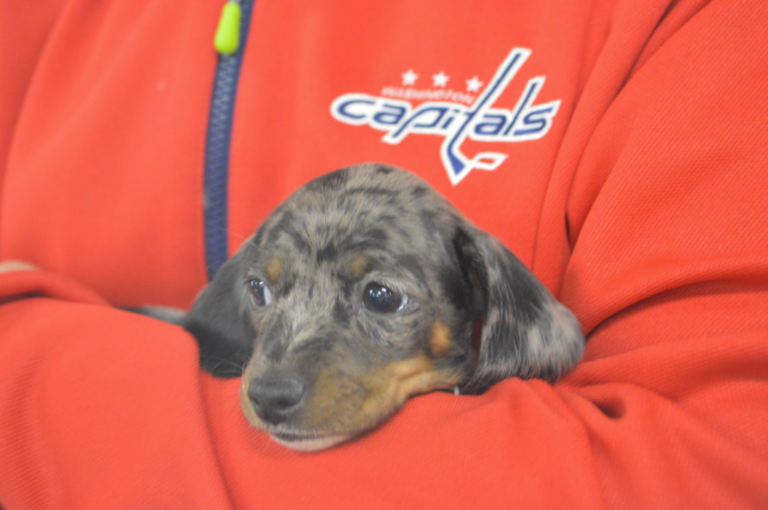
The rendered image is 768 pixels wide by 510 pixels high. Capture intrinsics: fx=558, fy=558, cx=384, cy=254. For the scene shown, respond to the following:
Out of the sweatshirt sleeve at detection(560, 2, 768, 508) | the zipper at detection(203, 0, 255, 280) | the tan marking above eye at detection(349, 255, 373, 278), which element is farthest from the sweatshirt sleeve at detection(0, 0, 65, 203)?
the sweatshirt sleeve at detection(560, 2, 768, 508)

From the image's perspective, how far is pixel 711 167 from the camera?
966 mm

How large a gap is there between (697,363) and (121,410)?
936 millimetres

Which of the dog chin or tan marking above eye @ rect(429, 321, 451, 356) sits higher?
tan marking above eye @ rect(429, 321, 451, 356)

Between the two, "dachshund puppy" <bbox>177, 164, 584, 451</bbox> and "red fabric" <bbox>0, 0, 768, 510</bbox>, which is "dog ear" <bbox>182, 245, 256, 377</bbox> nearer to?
"dachshund puppy" <bbox>177, 164, 584, 451</bbox>

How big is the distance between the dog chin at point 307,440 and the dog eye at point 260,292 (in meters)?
0.42

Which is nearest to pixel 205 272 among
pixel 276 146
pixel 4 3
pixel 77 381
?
pixel 276 146

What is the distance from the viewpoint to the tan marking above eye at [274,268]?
4.24 feet

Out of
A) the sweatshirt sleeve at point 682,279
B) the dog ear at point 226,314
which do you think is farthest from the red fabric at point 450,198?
the dog ear at point 226,314

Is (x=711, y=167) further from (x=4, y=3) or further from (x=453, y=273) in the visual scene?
(x=4, y=3)

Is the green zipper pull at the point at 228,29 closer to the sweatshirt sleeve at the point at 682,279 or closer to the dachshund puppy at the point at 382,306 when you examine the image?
the dachshund puppy at the point at 382,306

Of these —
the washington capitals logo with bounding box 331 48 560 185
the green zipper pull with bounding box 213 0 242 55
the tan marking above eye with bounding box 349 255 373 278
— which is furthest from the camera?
the green zipper pull with bounding box 213 0 242 55

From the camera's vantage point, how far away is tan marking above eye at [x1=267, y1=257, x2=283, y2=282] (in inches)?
50.9

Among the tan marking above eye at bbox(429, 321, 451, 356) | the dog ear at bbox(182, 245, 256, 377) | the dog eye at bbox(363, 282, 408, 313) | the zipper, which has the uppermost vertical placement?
the zipper

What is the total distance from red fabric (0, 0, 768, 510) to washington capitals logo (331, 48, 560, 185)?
0.07ft
